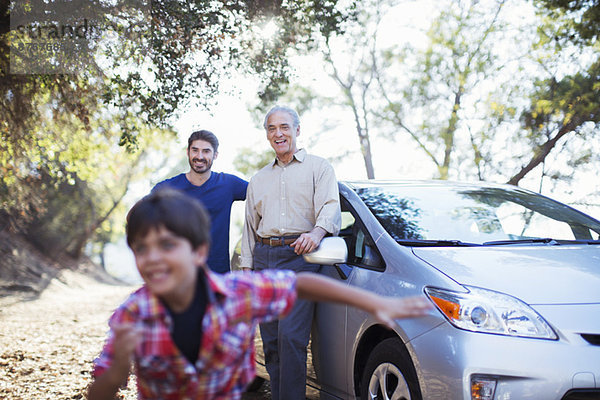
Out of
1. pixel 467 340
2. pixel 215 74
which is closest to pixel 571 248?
pixel 467 340

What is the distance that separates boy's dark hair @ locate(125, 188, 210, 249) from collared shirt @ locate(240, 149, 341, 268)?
2.38 metres

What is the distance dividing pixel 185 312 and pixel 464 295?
1703mm

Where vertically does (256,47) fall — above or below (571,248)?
above

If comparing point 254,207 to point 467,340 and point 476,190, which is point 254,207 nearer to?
point 476,190

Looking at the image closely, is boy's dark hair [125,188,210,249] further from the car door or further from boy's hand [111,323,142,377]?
the car door

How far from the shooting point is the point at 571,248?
371cm

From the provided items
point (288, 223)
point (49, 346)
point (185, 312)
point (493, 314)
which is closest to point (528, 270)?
point (493, 314)

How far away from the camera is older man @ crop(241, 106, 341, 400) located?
3.95 m

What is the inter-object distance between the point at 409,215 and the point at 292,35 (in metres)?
5.01

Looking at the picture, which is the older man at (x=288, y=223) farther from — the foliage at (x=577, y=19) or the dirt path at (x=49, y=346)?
the foliage at (x=577, y=19)

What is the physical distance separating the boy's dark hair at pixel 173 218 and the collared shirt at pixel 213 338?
0.49ft

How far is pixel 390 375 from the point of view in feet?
11.1

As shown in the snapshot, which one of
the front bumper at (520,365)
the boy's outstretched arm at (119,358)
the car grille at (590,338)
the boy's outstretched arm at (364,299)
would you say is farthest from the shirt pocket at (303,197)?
the boy's outstretched arm at (119,358)

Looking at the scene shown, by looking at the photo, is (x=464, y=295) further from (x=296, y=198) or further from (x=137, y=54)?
(x=137, y=54)
